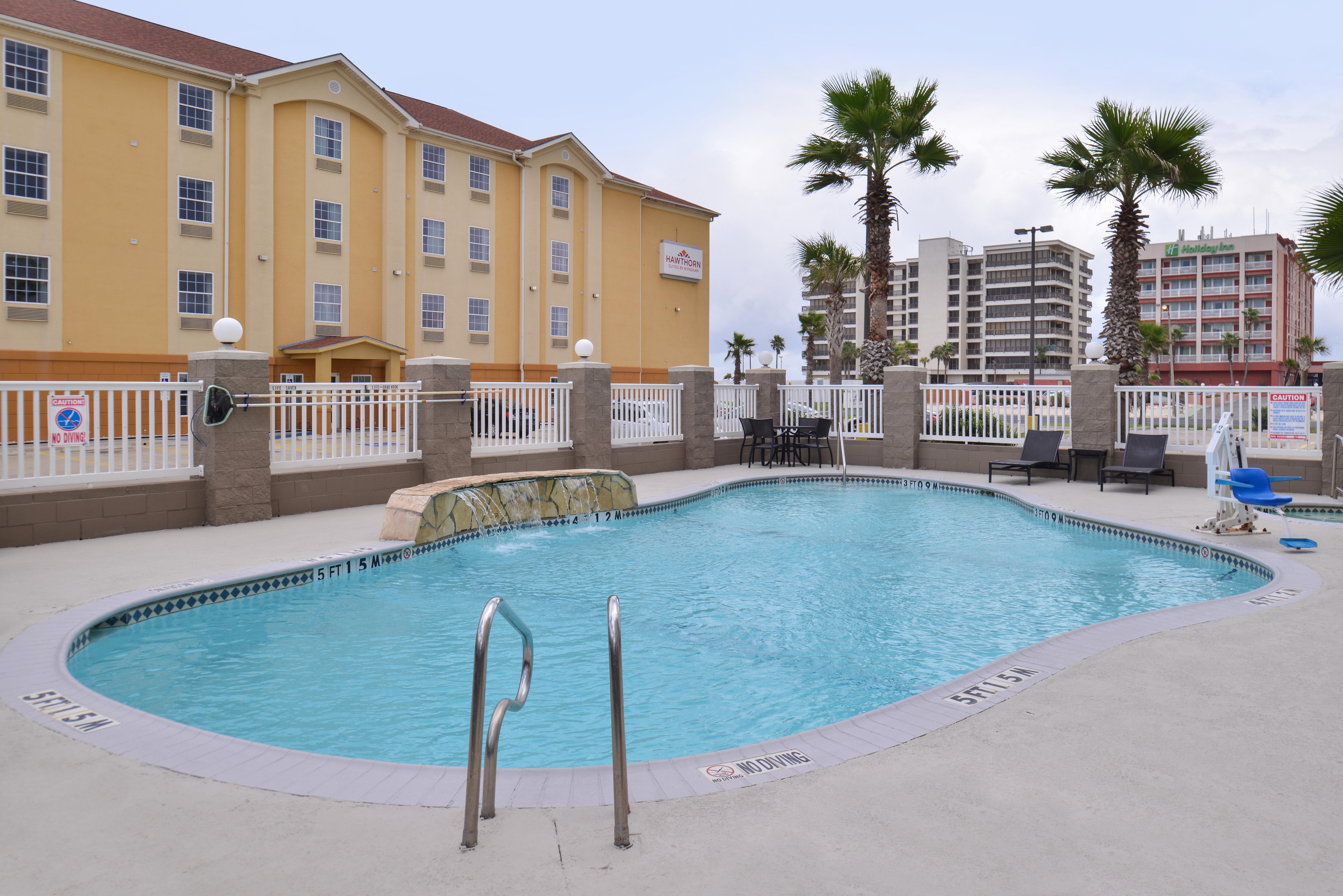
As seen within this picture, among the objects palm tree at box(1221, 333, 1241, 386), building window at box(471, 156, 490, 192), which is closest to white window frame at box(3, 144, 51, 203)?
building window at box(471, 156, 490, 192)

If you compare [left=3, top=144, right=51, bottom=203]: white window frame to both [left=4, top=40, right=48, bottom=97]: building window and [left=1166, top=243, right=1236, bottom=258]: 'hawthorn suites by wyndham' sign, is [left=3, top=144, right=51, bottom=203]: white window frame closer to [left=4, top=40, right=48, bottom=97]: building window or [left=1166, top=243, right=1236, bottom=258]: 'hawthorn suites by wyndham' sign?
[left=4, top=40, right=48, bottom=97]: building window

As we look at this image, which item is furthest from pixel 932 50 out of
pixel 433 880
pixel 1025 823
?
pixel 433 880

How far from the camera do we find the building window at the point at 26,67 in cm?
2056

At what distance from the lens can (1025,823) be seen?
9.54 ft

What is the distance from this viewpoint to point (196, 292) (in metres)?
23.6

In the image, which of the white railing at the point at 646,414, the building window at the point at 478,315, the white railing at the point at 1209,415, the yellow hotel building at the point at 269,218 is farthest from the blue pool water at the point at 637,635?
the building window at the point at 478,315

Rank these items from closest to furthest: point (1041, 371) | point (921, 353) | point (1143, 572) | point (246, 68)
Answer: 1. point (1143, 572)
2. point (246, 68)
3. point (1041, 371)
4. point (921, 353)

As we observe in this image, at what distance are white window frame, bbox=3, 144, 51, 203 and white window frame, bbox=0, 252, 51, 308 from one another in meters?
1.38

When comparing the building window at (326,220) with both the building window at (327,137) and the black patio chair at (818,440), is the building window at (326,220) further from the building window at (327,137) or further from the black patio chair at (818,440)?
the black patio chair at (818,440)

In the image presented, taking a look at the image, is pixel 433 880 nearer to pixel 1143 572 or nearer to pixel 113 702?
pixel 113 702

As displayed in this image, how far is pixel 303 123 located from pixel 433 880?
27551 millimetres

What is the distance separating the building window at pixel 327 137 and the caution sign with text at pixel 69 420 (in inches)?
776

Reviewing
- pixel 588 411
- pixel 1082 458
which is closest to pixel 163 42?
pixel 588 411

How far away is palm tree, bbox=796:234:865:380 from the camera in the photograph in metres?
36.7
